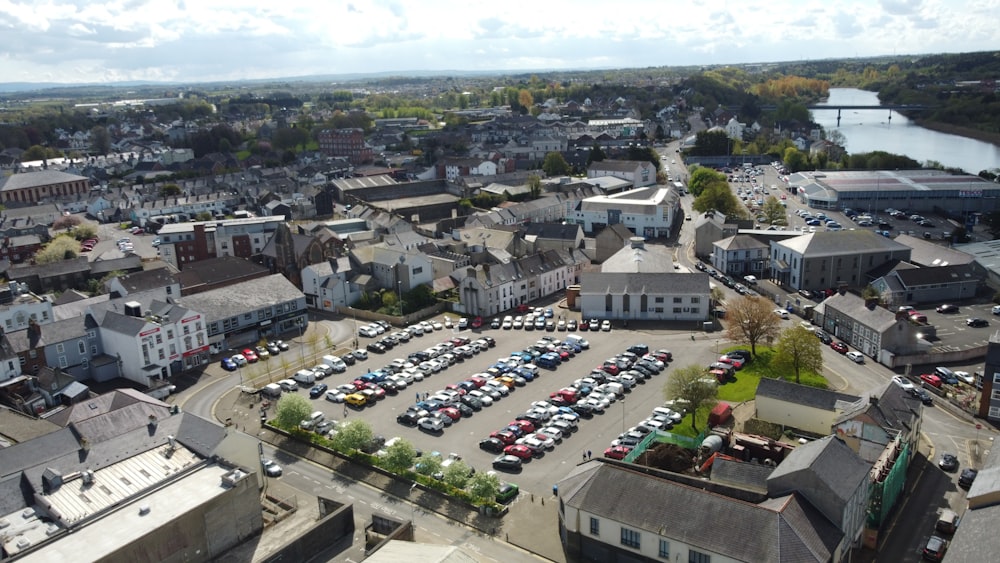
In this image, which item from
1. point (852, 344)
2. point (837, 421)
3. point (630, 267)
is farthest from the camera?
point (630, 267)

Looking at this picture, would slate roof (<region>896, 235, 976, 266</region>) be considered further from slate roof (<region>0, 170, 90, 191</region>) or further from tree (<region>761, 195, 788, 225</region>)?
slate roof (<region>0, 170, 90, 191</region>)

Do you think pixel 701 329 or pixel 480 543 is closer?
pixel 480 543

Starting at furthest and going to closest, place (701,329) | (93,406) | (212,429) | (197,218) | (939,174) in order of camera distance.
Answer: (939,174) < (197,218) < (701,329) < (93,406) < (212,429)

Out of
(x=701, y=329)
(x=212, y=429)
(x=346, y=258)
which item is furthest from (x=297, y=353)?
(x=701, y=329)

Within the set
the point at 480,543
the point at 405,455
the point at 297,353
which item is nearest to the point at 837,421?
the point at 480,543

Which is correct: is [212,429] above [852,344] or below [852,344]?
above

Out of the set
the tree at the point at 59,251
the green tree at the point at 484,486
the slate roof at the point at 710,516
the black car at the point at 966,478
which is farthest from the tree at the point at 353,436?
the tree at the point at 59,251

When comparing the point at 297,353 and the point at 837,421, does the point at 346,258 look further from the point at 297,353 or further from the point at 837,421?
the point at 837,421

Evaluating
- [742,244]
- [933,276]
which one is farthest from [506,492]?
[933,276]
